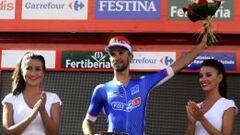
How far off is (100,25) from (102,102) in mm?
1012

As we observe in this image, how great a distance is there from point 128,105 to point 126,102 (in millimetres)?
26

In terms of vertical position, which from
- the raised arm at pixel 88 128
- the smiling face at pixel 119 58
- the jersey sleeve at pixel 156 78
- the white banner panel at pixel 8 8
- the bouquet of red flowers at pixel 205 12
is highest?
the white banner panel at pixel 8 8

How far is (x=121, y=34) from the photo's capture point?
5.19m

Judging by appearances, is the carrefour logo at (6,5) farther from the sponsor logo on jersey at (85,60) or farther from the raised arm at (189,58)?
the raised arm at (189,58)

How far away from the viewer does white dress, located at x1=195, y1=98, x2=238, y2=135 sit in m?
4.18

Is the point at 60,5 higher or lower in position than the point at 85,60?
higher

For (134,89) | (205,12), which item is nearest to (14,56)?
(134,89)

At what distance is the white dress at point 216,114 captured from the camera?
418cm

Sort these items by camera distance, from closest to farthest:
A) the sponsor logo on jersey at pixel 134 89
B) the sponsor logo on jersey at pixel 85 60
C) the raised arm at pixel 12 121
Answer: the raised arm at pixel 12 121
the sponsor logo on jersey at pixel 134 89
the sponsor logo on jersey at pixel 85 60

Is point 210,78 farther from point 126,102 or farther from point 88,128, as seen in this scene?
point 88,128

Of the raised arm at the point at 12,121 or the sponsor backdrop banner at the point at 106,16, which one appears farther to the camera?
the sponsor backdrop banner at the point at 106,16

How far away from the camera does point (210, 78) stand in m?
4.37

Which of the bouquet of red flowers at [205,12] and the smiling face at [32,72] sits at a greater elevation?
the bouquet of red flowers at [205,12]

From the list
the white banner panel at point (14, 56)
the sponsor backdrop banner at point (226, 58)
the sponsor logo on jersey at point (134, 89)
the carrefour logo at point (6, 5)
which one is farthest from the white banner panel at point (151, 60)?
the carrefour logo at point (6, 5)
